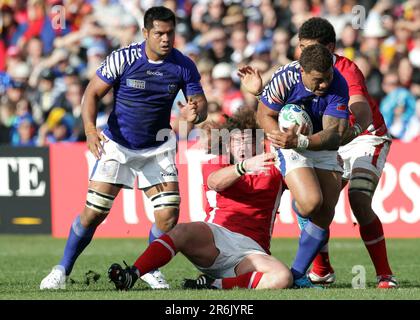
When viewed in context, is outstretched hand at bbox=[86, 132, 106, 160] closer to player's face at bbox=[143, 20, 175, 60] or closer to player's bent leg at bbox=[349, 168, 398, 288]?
player's face at bbox=[143, 20, 175, 60]

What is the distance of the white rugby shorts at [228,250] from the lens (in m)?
8.70

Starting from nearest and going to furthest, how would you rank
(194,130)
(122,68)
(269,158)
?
(269,158) < (122,68) < (194,130)

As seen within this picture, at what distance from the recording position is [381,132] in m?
9.91

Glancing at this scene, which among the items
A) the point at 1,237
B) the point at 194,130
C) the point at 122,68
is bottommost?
the point at 1,237

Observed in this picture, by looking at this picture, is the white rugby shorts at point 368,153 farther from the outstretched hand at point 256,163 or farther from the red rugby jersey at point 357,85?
the outstretched hand at point 256,163

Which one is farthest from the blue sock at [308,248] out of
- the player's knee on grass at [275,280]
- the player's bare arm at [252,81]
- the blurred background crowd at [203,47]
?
the blurred background crowd at [203,47]

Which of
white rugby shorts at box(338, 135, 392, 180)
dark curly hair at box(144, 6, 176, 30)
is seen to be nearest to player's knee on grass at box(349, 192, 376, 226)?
white rugby shorts at box(338, 135, 392, 180)

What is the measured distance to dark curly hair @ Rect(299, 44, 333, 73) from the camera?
8.53 meters

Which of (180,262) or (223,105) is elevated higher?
(223,105)

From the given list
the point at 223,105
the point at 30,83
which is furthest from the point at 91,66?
the point at 223,105

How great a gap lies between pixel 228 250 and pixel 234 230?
0.23 m

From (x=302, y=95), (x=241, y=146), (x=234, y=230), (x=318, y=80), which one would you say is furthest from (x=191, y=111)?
(x=318, y=80)
